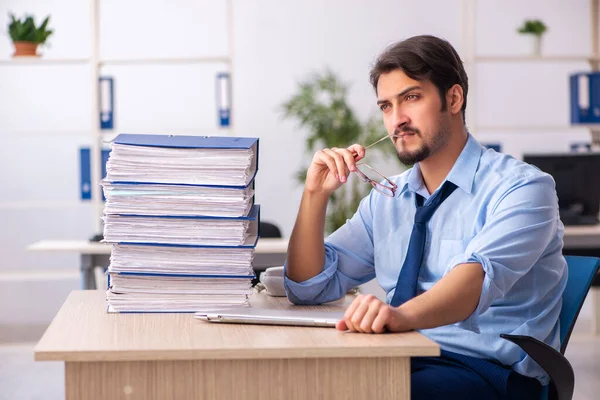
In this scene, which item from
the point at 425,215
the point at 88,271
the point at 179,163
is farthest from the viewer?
the point at 88,271

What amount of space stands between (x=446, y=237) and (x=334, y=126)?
13.1 feet

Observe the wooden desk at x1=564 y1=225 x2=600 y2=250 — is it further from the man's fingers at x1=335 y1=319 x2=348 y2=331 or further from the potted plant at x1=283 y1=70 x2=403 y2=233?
the man's fingers at x1=335 y1=319 x2=348 y2=331

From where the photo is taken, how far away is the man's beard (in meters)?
1.90

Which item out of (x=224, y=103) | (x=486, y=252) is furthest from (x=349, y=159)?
(x=224, y=103)

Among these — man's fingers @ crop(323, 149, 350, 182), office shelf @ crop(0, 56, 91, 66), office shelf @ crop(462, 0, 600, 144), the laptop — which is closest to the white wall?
office shelf @ crop(462, 0, 600, 144)

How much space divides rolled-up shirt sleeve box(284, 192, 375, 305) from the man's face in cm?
21

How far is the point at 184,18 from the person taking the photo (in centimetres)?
635

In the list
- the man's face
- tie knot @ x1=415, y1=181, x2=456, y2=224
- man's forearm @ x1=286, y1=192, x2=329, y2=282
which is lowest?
man's forearm @ x1=286, y1=192, x2=329, y2=282

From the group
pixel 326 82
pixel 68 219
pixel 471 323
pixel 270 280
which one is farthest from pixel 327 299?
pixel 68 219

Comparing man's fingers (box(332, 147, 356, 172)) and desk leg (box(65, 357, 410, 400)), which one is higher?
man's fingers (box(332, 147, 356, 172))

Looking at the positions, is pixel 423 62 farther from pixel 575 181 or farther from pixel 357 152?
pixel 575 181

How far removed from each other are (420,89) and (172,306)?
75 centimetres

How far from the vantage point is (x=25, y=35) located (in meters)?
5.34

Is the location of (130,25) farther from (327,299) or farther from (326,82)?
(327,299)
